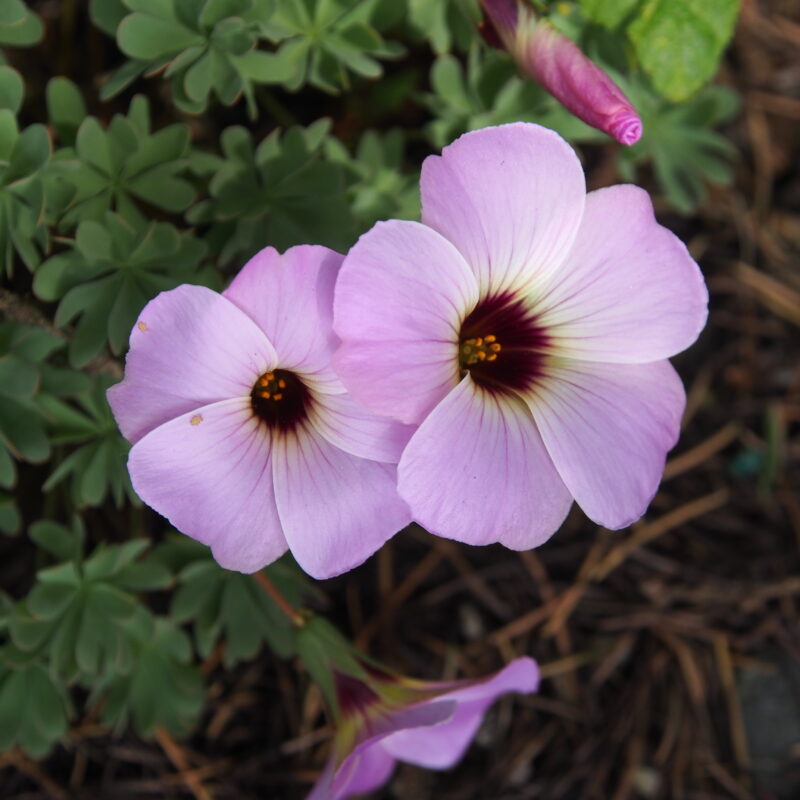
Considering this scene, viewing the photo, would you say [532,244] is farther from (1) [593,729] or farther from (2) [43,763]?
(2) [43,763]

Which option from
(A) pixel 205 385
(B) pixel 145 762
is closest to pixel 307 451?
(A) pixel 205 385

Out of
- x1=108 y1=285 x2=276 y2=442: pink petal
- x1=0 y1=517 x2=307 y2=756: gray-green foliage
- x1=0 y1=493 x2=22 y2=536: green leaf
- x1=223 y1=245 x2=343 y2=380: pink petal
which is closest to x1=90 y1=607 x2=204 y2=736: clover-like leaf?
x1=0 y1=517 x2=307 y2=756: gray-green foliage

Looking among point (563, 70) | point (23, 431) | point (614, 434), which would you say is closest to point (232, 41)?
point (563, 70)

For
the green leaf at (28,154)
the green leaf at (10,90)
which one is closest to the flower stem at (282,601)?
the green leaf at (28,154)

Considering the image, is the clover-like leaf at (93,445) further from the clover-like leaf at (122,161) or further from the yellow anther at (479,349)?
the yellow anther at (479,349)

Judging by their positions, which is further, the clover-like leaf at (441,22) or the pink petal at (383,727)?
the clover-like leaf at (441,22)

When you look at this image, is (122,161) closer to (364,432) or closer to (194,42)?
(194,42)

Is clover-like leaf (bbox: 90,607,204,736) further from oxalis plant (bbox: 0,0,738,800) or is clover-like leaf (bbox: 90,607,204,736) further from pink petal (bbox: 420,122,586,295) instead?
pink petal (bbox: 420,122,586,295)
